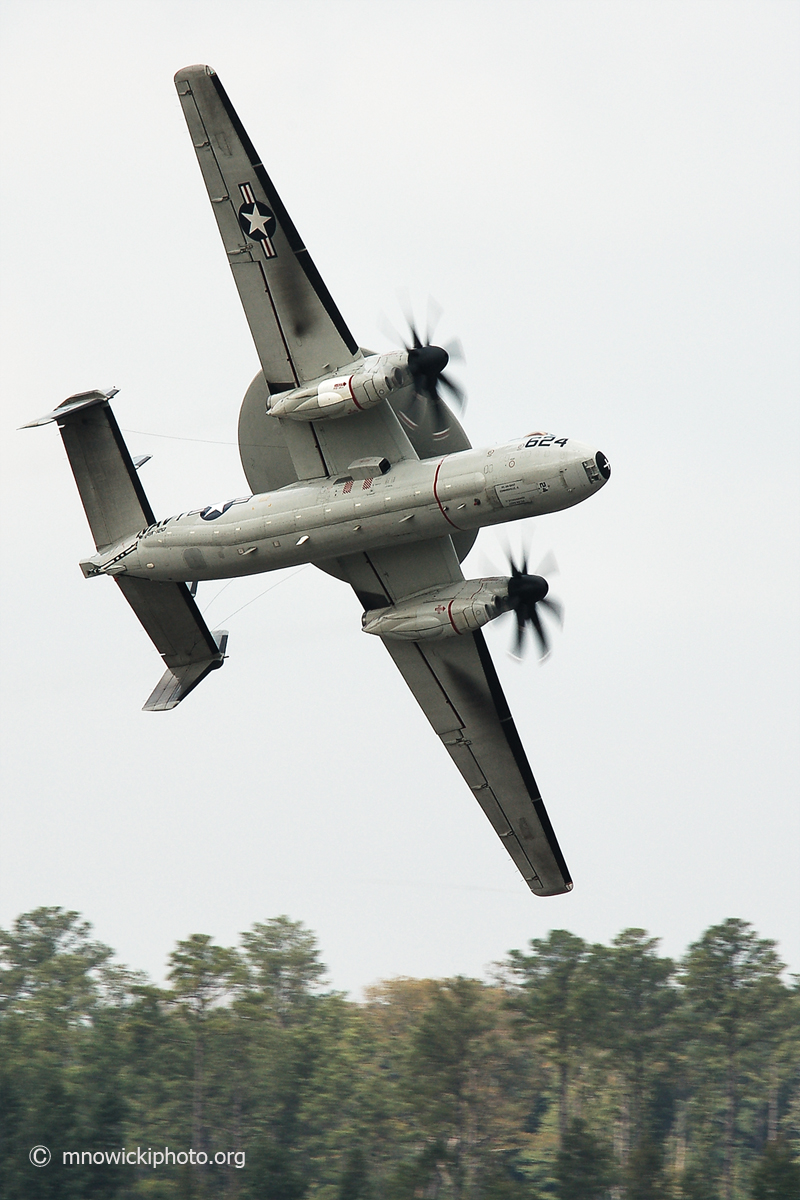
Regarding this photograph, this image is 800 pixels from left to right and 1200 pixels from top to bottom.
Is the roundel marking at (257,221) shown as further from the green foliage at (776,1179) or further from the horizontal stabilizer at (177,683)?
the green foliage at (776,1179)

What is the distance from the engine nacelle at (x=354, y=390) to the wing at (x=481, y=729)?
475cm

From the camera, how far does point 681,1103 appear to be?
70812 mm

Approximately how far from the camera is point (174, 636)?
116ft

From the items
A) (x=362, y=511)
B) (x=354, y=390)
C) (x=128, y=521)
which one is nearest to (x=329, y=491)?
(x=362, y=511)

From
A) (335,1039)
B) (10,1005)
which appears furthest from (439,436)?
(10,1005)

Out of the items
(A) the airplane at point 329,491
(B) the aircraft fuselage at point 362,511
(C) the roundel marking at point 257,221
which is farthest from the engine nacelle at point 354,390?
(C) the roundel marking at point 257,221

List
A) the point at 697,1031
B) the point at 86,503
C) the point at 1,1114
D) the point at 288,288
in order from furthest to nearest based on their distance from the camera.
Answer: the point at 697,1031 → the point at 1,1114 → the point at 86,503 → the point at 288,288

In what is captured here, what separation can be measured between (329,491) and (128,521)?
18.0ft

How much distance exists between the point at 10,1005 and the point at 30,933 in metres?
9.53

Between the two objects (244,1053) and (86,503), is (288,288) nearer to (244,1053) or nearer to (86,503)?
(86,503)

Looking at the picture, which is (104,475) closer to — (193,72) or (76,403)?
(76,403)

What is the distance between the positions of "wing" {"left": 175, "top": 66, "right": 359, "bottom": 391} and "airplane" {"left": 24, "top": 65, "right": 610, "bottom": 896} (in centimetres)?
3
